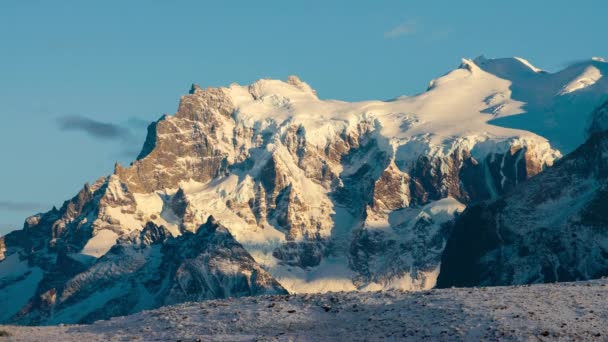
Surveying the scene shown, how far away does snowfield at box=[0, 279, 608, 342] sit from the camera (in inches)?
3521

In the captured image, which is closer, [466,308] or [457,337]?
[457,337]

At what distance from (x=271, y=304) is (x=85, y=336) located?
1284 centimetres

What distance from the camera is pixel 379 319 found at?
94562 mm

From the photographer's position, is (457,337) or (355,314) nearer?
(457,337)

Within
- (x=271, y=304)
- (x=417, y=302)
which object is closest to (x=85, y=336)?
(x=271, y=304)

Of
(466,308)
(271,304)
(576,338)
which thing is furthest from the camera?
(271,304)

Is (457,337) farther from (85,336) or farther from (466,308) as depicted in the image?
(85,336)

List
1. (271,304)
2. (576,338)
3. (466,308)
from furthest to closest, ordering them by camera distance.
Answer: (271,304) < (466,308) < (576,338)

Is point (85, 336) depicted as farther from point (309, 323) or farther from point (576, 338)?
point (576, 338)

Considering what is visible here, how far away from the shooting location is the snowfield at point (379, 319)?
89438mm

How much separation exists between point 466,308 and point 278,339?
12498mm

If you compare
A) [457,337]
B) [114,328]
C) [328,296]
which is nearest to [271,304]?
[328,296]

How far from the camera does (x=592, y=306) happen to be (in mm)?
95625

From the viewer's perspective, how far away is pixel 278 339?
90875 millimetres
